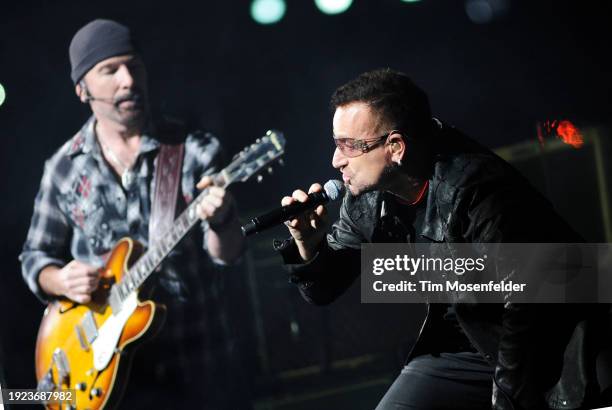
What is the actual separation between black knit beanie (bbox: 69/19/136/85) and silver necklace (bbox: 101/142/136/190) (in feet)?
1.39

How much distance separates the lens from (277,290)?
434 centimetres

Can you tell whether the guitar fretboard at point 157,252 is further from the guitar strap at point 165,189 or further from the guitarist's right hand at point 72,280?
the guitarist's right hand at point 72,280

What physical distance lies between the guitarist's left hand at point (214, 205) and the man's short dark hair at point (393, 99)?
47.9 inches

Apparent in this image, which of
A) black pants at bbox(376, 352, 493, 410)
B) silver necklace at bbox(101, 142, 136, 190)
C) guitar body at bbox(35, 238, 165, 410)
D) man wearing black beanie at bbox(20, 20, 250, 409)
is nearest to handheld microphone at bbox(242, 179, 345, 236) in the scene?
black pants at bbox(376, 352, 493, 410)

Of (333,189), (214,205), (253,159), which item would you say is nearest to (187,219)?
(214,205)

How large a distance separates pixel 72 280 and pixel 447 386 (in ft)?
7.38

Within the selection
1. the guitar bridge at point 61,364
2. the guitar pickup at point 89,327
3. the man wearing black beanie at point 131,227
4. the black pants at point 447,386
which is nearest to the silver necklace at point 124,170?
the man wearing black beanie at point 131,227

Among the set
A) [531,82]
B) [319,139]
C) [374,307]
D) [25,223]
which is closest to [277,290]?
[374,307]

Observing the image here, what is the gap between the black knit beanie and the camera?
415cm

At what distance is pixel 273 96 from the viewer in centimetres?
428

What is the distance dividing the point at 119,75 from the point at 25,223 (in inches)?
38.6

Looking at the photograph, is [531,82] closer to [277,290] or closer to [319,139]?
[319,139]

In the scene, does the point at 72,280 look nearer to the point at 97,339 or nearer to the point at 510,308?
the point at 97,339

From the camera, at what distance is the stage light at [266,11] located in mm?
4293
